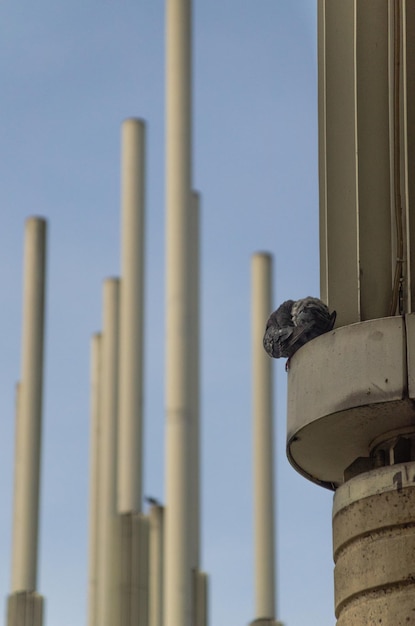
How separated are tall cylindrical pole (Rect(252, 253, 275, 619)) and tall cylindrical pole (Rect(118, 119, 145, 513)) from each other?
8.99ft

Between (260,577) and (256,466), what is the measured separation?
1690mm

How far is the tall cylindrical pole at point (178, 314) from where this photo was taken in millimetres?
19203

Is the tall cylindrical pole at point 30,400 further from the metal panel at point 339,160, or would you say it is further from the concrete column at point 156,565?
the metal panel at point 339,160

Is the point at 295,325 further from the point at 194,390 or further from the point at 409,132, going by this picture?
the point at 194,390

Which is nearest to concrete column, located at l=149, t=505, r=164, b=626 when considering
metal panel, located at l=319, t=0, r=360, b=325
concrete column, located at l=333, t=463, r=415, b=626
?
metal panel, located at l=319, t=0, r=360, b=325

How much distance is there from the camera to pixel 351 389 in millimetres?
6562

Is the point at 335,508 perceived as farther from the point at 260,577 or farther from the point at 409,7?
the point at 260,577

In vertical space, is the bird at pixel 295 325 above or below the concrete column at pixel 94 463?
below

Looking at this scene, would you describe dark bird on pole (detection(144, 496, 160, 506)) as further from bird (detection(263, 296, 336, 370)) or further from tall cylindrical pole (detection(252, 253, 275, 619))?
bird (detection(263, 296, 336, 370))

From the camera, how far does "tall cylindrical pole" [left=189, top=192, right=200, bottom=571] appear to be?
66.3 feet

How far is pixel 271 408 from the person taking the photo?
24.8 meters

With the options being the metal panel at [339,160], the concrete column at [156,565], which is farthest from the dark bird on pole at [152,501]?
the metal panel at [339,160]

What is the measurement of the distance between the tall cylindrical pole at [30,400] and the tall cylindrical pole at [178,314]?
2954 mm

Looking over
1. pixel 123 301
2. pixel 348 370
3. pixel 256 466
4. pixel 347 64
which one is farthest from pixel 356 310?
pixel 256 466
